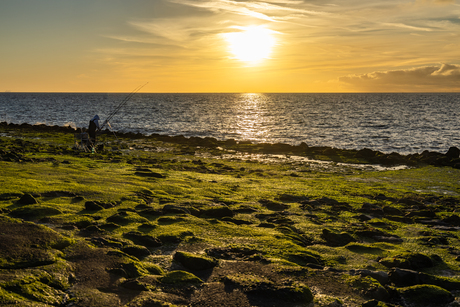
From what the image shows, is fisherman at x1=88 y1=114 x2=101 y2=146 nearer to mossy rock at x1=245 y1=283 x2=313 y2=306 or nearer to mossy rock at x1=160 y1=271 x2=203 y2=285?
mossy rock at x1=160 y1=271 x2=203 y2=285

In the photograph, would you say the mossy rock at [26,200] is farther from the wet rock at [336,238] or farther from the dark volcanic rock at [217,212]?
the wet rock at [336,238]

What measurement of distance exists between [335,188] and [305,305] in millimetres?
10808

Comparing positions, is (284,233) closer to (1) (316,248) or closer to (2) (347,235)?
(1) (316,248)

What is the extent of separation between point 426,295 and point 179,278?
392 cm

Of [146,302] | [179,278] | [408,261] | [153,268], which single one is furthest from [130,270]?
[408,261]

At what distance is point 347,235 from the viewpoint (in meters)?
8.23

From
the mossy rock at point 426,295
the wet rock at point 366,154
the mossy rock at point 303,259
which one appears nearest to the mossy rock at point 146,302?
the mossy rock at point 303,259

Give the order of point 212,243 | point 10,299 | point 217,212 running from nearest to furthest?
point 10,299, point 212,243, point 217,212

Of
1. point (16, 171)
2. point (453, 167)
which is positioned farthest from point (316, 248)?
point (453, 167)

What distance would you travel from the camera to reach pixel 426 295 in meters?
5.50

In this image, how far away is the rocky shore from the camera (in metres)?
4.99

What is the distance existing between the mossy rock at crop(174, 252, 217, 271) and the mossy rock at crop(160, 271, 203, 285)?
0.41 metres

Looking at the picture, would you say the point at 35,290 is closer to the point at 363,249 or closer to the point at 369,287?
the point at 369,287

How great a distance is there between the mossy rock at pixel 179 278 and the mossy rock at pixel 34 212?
3747 mm
